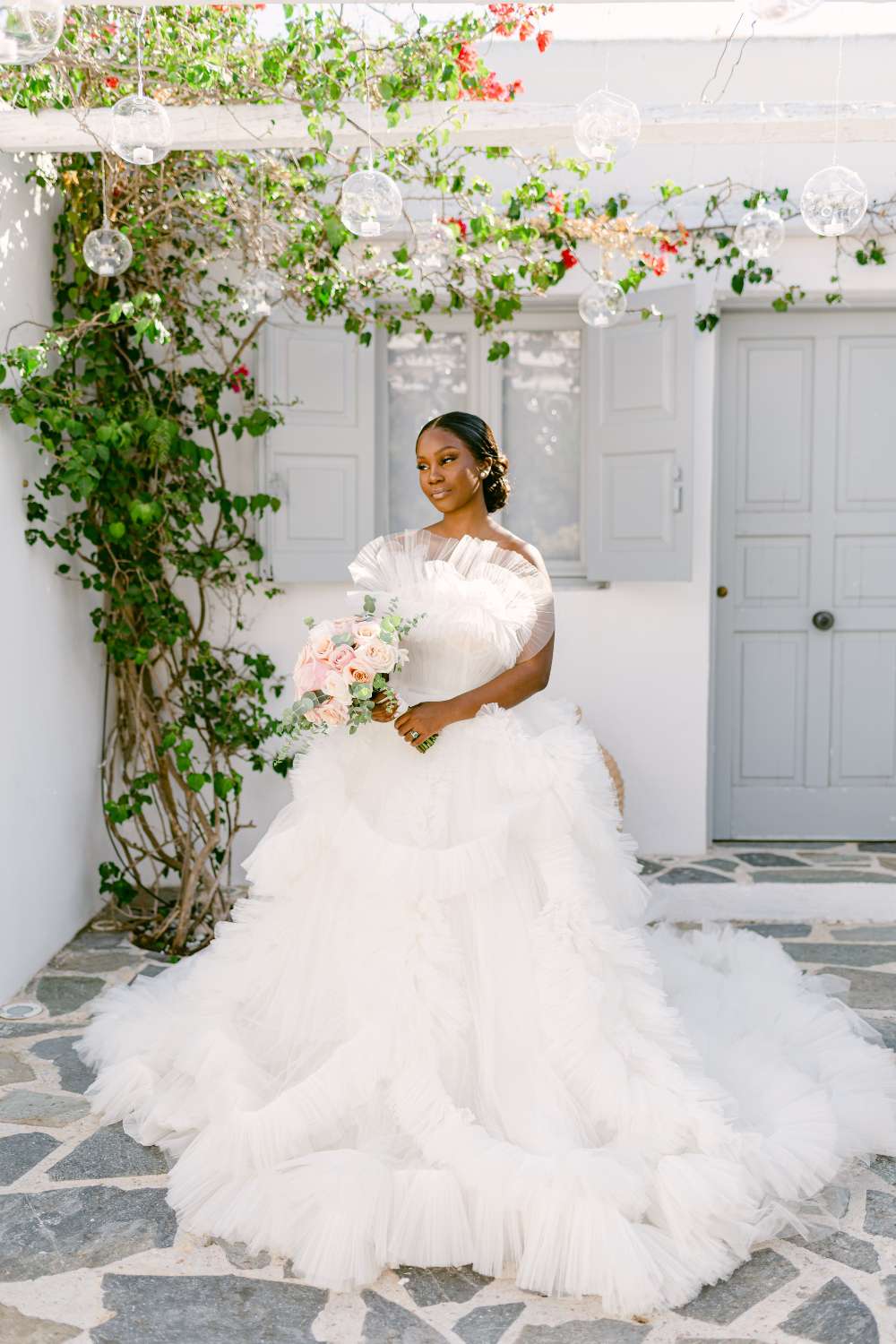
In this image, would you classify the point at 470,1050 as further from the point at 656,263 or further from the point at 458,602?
the point at 656,263

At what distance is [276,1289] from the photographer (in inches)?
94.2

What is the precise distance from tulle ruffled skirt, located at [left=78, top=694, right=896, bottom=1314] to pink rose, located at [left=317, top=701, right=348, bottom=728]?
0.22 meters

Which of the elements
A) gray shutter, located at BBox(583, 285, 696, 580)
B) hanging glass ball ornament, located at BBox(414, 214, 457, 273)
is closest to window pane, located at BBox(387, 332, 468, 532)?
gray shutter, located at BBox(583, 285, 696, 580)

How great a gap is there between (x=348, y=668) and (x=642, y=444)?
125 inches

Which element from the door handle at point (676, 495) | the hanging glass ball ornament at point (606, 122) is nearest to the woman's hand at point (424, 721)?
the hanging glass ball ornament at point (606, 122)

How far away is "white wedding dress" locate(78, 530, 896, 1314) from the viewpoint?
2400 millimetres

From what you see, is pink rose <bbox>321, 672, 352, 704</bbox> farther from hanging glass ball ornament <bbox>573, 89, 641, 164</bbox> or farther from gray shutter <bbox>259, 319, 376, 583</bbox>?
gray shutter <bbox>259, 319, 376, 583</bbox>

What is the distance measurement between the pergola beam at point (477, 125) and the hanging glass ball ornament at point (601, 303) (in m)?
0.61

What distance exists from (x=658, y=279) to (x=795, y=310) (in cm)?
82

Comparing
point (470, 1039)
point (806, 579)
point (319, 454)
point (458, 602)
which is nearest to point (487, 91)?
point (319, 454)

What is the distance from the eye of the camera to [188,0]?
3119 mm

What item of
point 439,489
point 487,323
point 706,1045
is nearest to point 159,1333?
point 706,1045

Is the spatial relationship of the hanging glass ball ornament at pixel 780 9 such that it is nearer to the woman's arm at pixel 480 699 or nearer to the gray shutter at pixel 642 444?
the woman's arm at pixel 480 699

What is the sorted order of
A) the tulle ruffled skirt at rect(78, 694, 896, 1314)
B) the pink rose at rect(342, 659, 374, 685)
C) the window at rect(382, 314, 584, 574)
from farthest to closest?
the window at rect(382, 314, 584, 574), the pink rose at rect(342, 659, 374, 685), the tulle ruffled skirt at rect(78, 694, 896, 1314)
